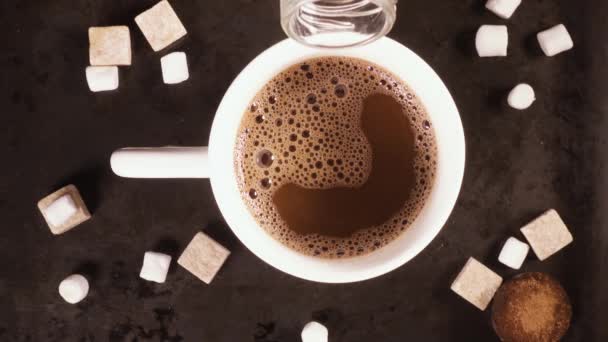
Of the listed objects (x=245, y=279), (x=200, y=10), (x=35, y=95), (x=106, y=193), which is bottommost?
(x=245, y=279)

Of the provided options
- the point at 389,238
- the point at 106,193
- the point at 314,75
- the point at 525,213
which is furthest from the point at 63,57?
the point at 525,213

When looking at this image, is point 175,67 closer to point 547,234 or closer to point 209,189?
point 209,189

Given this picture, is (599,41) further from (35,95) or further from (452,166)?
(35,95)

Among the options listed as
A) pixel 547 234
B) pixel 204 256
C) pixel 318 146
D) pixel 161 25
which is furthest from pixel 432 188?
pixel 161 25

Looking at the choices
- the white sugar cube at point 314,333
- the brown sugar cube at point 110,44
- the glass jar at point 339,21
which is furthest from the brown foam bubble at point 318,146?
the brown sugar cube at point 110,44

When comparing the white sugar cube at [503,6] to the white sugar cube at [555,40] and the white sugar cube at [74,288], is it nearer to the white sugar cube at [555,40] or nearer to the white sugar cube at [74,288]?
→ the white sugar cube at [555,40]

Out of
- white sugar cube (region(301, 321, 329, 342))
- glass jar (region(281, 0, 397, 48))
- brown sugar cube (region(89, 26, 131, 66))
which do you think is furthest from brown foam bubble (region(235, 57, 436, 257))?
brown sugar cube (region(89, 26, 131, 66))
